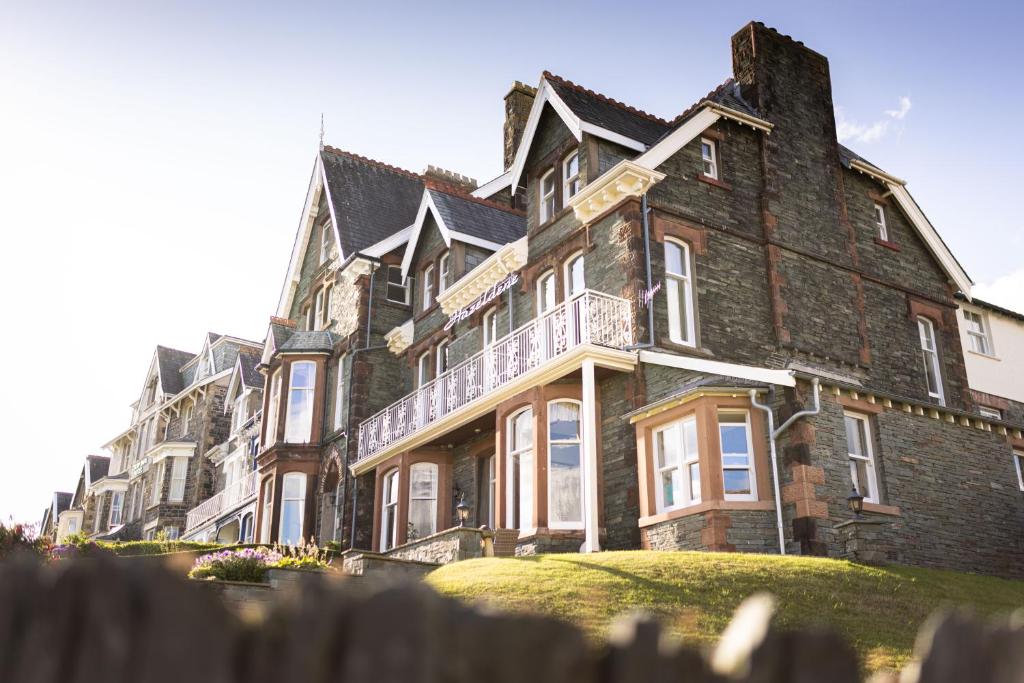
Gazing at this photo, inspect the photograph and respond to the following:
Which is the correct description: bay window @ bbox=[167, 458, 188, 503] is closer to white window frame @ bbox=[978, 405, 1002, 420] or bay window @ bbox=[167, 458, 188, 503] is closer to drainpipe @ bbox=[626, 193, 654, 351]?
drainpipe @ bbox=[626, 193, 654, 351]

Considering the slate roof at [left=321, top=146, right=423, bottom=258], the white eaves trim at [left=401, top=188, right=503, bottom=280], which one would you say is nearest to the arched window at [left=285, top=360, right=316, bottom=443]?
the slate roof at [left=321, top=146, right=423, bottom=258]

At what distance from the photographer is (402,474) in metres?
23.4

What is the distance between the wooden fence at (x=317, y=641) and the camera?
1.27m

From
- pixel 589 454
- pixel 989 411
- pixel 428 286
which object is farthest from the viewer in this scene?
pixel 428 286

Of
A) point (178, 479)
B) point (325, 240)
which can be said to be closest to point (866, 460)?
point (325, 240)

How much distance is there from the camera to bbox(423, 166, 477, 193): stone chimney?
33.6 meters

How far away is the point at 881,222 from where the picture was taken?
2356 centimetres

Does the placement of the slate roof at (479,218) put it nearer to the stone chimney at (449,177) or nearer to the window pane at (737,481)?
the stone chimney at (449,177)

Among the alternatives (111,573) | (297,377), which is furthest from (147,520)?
(111,573)

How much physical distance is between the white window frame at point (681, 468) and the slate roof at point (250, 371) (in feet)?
88.8

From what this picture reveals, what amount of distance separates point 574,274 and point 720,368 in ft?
16.2

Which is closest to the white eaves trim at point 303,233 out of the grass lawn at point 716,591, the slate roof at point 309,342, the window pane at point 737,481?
the slate roof at point 309,342

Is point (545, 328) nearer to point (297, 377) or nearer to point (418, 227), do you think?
point (418, 227)

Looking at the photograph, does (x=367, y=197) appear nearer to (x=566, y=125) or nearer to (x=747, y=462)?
(x=566, y=125)
